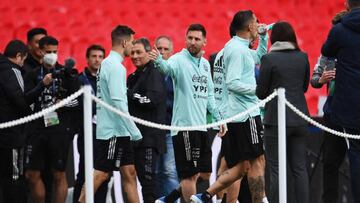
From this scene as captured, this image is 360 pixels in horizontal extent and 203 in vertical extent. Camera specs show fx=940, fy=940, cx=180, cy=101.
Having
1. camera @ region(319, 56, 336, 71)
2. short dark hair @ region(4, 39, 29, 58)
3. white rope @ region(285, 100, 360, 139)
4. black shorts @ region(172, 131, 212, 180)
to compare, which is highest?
short dark hair @ region(4, 39, 29, 58)

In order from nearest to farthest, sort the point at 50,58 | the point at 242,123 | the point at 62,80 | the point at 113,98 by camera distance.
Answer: the point at 113,98 < the point at 242,123 < the point at 50,58 < the point at 62,80

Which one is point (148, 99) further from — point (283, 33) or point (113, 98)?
point (283, 33)

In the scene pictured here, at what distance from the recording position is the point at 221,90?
32.9 ft

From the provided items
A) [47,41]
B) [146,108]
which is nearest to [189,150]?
[146,108]

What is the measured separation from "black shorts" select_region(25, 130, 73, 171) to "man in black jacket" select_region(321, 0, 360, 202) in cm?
295

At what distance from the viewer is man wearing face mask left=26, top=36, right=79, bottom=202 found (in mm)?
9570

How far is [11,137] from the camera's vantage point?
8.78 meters

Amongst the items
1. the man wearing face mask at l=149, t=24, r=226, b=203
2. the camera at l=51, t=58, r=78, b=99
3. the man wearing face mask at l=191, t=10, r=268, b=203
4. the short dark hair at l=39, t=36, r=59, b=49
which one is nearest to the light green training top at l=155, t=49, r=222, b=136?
the man wearing face mask at l=149, t=24, r=226, b=203

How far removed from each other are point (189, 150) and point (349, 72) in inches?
70.1

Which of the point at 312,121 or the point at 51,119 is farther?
the point at 51,119

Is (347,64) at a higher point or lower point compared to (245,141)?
higher

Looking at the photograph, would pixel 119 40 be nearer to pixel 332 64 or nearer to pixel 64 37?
pixel 332 64

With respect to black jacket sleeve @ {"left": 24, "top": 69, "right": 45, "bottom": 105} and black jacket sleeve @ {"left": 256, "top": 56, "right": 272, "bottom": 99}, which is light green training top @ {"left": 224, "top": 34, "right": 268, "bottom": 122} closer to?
black jacket sleeve @ {"left": 256, "top": 56, "right": 272, "bottom": 99}

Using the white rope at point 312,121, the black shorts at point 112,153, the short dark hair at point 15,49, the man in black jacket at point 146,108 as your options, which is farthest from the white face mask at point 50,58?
the white rope at point 312,121
